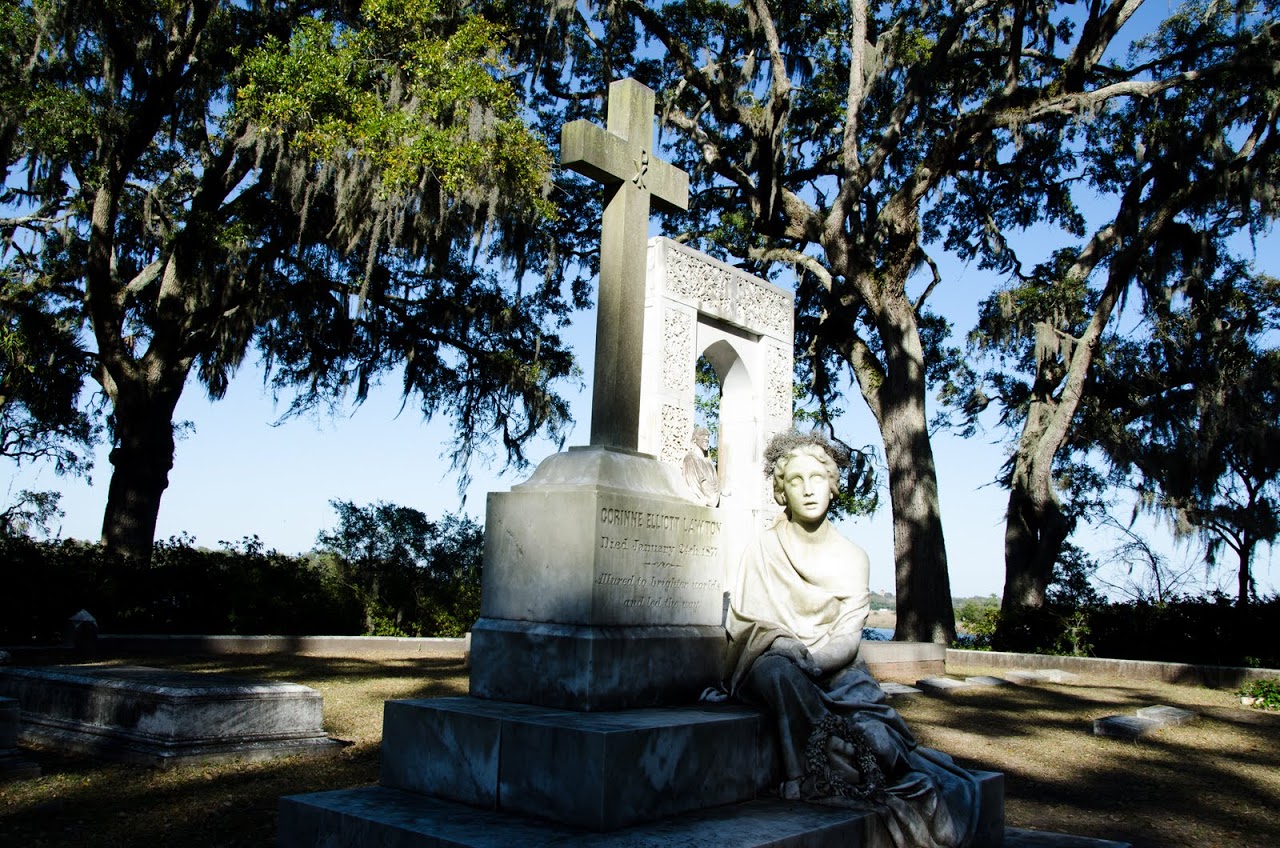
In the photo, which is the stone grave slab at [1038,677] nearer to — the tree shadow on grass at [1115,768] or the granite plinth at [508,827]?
the tree shadow on grass at [1115,768]

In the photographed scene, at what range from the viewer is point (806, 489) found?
488 centimetres

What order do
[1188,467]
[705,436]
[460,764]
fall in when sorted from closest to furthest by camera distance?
[460,764] → [705,436] → [1188,467]

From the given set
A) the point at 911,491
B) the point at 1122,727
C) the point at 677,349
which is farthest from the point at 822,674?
the point at 911,491

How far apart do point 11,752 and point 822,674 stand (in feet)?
15.7

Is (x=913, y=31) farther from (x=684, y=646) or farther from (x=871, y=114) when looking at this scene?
(x=684, y=646)

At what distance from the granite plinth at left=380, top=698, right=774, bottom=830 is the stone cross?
4.85ft

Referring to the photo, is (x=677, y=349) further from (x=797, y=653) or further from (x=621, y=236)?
(x=797, y=653)

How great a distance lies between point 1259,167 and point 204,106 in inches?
665

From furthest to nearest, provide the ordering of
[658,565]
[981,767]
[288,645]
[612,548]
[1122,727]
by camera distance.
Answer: [288,645], [1122,727], [981,767], [658,565], [612,548]

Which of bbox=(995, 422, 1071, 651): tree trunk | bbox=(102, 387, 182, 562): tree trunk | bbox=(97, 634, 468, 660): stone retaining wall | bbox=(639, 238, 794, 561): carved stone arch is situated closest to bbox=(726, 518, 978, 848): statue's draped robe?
bbox=(639, 238, 794, 561): carved stone arch

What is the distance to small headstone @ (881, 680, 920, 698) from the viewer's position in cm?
1046

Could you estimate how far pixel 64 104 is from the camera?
544 inches

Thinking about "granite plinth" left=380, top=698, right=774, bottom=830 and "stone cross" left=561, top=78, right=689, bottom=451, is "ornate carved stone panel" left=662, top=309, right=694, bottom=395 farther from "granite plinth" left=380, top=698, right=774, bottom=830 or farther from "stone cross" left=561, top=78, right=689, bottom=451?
"granite plinth" left=380, top=698, right=774, bottom=830

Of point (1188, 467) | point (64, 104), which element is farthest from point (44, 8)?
point (1188, 467)
